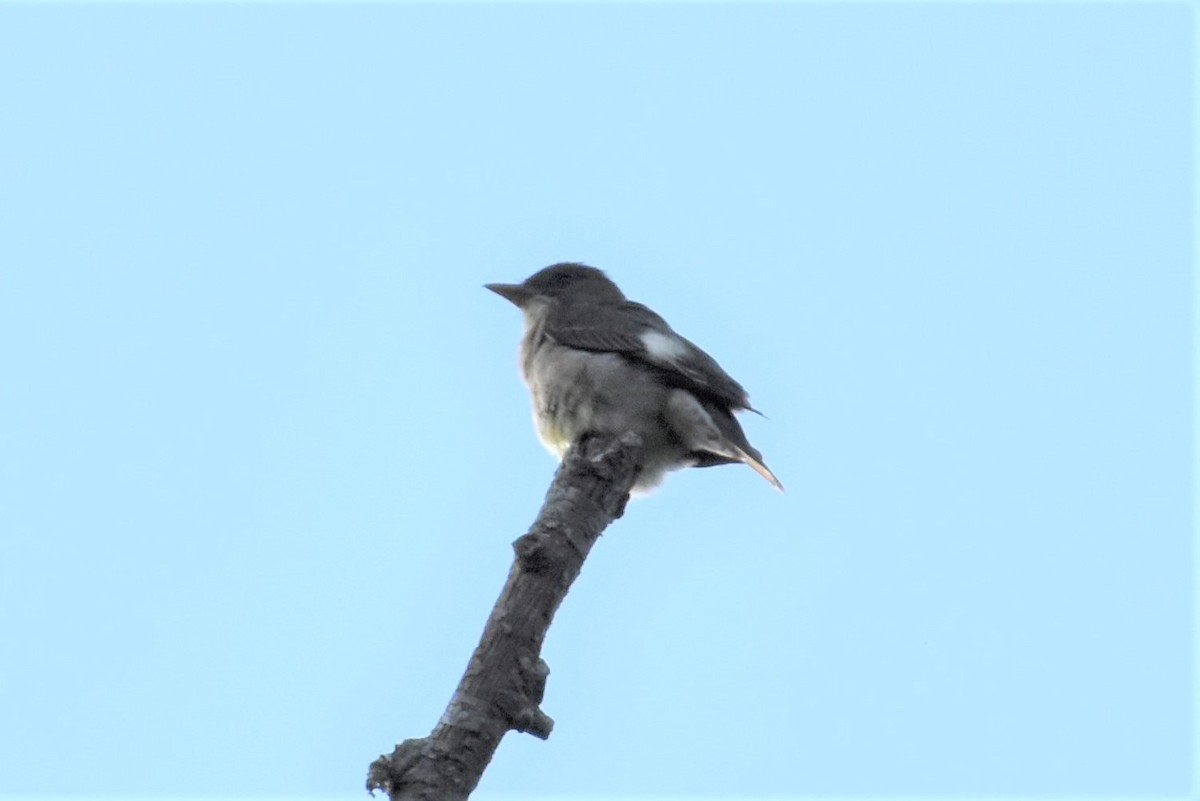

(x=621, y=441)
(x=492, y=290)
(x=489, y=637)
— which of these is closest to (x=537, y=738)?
(x=489, y=637)

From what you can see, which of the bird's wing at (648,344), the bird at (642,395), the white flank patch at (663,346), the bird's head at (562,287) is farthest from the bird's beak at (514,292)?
the white flank patch at (663,346)

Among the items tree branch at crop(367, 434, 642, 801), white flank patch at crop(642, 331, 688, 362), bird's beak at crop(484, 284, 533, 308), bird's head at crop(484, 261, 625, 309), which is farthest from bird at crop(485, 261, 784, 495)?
tree branch at crop(367, 434, 642, 801)

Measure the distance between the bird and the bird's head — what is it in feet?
2.97

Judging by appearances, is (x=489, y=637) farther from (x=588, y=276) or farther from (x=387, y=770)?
(x=588, y=276)

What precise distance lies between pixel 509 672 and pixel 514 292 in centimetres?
563

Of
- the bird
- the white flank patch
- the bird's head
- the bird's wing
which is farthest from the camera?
the bird's head

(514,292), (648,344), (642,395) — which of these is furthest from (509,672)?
(514,292)

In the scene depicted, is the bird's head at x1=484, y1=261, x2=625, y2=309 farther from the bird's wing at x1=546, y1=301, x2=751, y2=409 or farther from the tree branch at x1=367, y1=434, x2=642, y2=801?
the tree branch at x1=367, y1=434, x2=642, y2=801

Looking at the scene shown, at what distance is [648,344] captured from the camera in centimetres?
843

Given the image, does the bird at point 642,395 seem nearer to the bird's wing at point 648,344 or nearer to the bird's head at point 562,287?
the bird's wing at point 648,344

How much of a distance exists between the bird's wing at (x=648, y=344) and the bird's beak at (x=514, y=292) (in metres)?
0.71

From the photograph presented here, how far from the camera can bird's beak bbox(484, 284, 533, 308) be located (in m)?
9.93

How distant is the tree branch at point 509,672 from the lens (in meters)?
4.19

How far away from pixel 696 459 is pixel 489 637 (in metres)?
3.72
